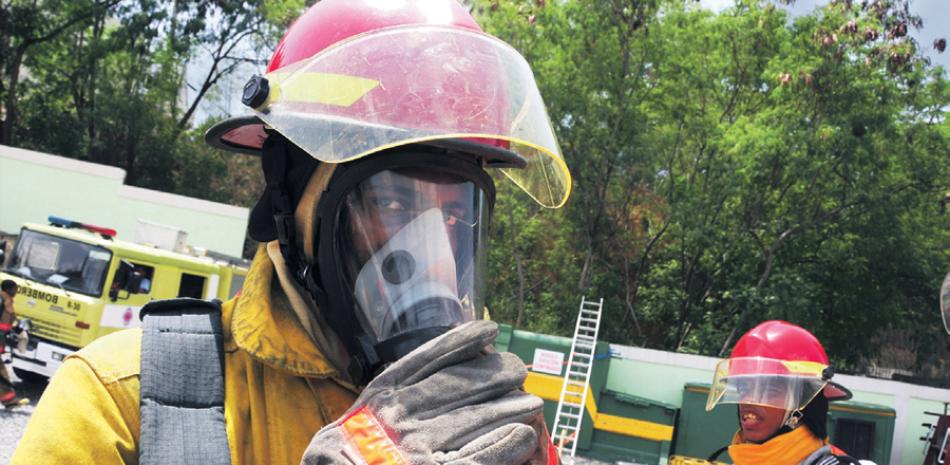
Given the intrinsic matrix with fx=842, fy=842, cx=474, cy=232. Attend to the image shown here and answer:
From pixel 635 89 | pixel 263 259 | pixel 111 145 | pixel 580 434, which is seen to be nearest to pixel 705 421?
pixel 580 434

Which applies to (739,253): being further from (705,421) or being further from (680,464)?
(680,464)

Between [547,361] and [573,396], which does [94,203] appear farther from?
[573,396]

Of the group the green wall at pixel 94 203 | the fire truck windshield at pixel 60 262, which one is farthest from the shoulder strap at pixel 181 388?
the green wall at pixel 94 203

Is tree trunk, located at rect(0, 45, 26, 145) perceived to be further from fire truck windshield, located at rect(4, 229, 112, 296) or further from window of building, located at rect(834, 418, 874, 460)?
window of building, located at rect(834, 418, 874, 460)

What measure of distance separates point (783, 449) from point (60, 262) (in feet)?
27.1

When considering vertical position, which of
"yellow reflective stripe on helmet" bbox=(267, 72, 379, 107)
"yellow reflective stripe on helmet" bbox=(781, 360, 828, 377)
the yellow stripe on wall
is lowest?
the yellow stripe on wall

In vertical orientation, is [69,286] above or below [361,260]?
below

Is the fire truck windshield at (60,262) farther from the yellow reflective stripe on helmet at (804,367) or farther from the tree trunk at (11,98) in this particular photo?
the tree trunk at (11,98)

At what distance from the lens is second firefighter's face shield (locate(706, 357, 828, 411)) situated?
4.71 m

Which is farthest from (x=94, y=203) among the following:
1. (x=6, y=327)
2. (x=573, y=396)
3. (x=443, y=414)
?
(x=443, y=414)

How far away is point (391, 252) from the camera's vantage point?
1389 millimetres

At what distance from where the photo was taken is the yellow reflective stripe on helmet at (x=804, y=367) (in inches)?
192

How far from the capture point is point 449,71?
1.49 meters

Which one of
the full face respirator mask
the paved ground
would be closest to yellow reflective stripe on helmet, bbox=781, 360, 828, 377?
the full face respirator mask
